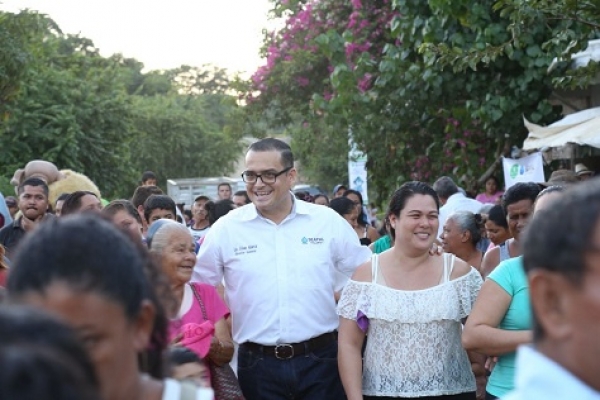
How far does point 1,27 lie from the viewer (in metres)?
16.9

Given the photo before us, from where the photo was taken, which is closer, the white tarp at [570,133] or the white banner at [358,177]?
the white tarp at [570,133]

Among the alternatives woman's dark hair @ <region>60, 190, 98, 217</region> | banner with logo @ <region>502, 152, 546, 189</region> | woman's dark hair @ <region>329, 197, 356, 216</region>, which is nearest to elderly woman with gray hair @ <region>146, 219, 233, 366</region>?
woman's dark hair @ <region>60, 190, 98, 217</region>

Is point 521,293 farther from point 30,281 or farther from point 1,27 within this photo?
point 1,27

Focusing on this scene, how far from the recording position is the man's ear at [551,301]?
213 centimetres

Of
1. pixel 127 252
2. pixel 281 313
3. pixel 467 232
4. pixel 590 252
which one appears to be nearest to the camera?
pixel 590 252

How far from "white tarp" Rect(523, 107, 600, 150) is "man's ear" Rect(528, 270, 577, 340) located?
364 inches

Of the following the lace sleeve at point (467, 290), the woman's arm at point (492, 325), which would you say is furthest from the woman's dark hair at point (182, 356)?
the lace sleeve at point (467, 290)

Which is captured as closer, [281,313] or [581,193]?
[581,193]

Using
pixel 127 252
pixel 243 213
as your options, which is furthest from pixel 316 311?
pixel 127 252

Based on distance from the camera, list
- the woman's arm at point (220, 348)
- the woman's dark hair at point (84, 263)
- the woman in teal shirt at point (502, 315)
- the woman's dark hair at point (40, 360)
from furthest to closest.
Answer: the woman's arm at point (220, 348)
the woman in teal shirt at point (502, 315)
the woman's dark hair at point (84, 263)
the woman's dark hair at point (40, 360)

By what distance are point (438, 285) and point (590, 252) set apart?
4082 mm

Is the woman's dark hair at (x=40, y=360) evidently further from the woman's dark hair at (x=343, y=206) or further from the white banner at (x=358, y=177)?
the white banner at (x=358, y=177)

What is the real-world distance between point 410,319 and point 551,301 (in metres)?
3.94

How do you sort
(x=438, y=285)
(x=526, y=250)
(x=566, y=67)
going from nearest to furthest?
(x=526, y=250) → (x=438, y=285) → (x=566, y=67)
